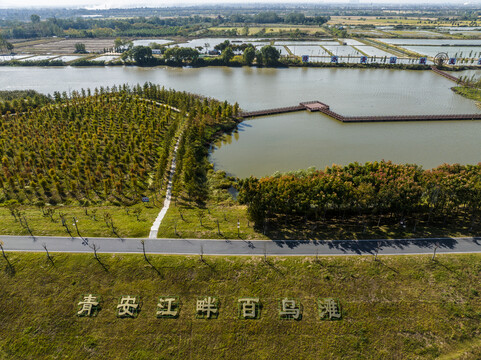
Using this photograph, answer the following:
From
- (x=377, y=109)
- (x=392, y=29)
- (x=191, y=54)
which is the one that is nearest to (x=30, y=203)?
(x=377, y=109)

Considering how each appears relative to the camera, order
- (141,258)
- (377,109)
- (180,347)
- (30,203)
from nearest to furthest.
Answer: (180,347) → (141,258) → (30,203) → (377,109)

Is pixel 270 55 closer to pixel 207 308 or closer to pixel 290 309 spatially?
pixel 290 309

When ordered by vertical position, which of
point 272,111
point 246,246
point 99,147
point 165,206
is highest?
point 272,111

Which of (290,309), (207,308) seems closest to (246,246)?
(207,308)

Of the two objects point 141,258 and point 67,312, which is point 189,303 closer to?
point 141,258

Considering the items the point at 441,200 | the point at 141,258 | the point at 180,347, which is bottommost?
the point at 180,347
